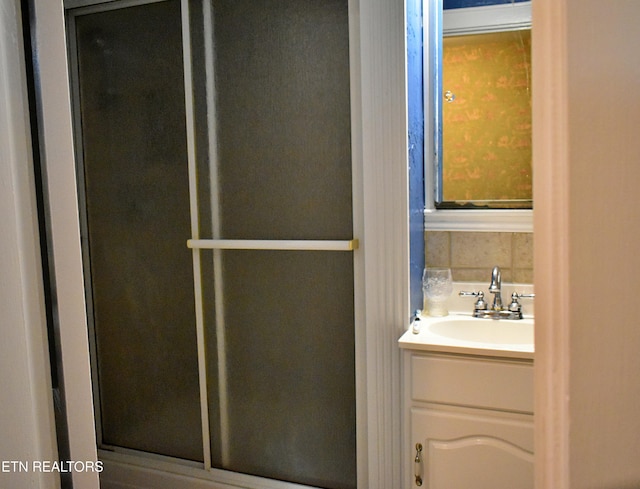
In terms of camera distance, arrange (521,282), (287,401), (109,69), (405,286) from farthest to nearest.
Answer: (109,69), (287,401), (521,282), (405,286)

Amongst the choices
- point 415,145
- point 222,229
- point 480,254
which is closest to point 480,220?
point 480,254

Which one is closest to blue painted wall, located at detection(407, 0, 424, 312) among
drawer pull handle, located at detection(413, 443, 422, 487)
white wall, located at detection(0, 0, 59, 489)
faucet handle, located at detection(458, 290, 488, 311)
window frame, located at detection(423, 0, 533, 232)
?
window frame, located at detection(423, 0, 533, 232)

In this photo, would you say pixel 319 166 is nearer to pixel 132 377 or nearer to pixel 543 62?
pixel 132 377

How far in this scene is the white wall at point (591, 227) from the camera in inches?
12.5

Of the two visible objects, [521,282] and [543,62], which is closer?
[543,62]

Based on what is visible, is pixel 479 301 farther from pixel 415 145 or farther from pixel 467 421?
pixel 415 145

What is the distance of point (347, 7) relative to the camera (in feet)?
5.69

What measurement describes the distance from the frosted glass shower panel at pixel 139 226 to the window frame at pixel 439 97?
92 centimetres

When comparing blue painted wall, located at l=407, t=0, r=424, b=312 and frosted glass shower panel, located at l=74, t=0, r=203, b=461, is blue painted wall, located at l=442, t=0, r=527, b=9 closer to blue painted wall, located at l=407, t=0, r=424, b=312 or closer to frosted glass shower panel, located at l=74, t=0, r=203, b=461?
blue painted wall, located at l=407, t=0, r=424, b=312

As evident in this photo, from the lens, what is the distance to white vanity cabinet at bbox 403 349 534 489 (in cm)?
150

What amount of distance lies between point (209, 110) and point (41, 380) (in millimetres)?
1583

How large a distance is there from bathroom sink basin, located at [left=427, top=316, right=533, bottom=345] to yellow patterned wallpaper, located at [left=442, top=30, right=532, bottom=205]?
17.0 inches

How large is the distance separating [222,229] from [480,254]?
95cm

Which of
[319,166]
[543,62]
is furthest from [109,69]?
[543,62]
